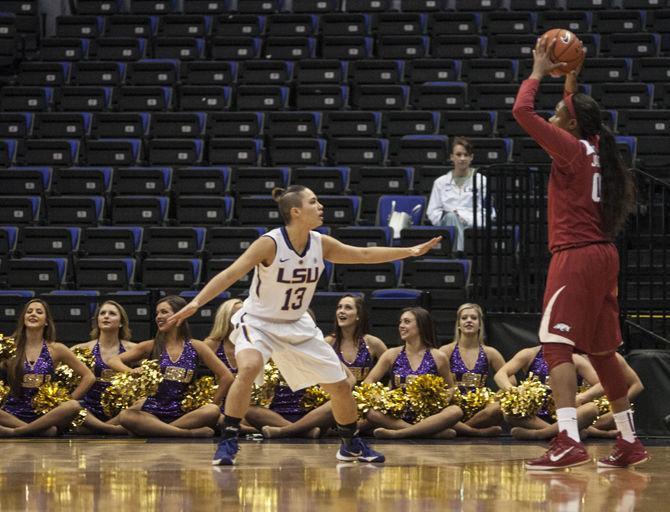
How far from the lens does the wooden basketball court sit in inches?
174

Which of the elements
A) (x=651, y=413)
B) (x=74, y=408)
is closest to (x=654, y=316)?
(x=651, y=413)

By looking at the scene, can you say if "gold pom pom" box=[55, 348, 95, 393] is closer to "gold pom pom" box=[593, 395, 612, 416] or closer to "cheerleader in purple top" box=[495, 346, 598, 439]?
"cheerleader in purple top" box=[495, 346, 598, 439]

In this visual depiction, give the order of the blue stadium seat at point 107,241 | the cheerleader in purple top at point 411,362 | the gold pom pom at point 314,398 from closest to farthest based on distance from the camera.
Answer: the cheerleader in purple top at point 411,362 → the gold pom pom at point 314,398 → the blue stadium seat at point 107,241

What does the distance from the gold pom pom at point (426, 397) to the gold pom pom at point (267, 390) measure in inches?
40.5

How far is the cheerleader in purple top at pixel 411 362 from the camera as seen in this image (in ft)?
26.1

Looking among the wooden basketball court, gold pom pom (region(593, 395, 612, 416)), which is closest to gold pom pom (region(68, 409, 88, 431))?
the wooden basketball court

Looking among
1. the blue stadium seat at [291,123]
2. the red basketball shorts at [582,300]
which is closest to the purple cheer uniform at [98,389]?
the red basketball shorts at [582,300]

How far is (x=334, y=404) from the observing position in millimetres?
6301

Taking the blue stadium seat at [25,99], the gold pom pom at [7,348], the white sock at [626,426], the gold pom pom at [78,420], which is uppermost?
the blue stadium seat at [25,99]

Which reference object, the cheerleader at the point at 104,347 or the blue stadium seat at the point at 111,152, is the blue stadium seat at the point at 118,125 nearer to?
the blue stadium seat at the point at 111,152

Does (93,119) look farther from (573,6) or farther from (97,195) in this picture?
(573,6)

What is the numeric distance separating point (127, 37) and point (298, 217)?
373 inches

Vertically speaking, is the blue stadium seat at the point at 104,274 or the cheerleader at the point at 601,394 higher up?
the blue stadium seat at the point at 104,274

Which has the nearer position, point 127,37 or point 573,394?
point 573,394
